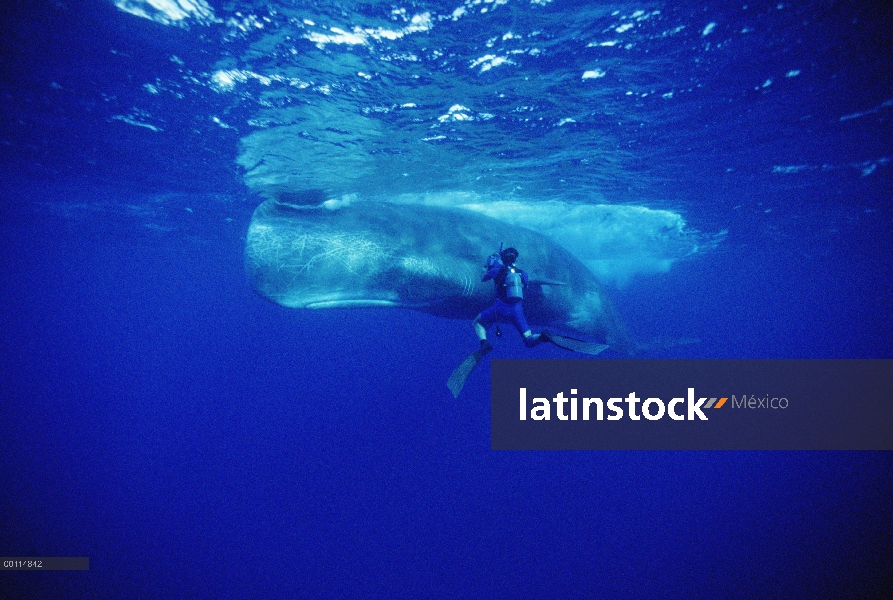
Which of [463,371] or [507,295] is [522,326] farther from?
[463,371]

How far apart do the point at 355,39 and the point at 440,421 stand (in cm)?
2058

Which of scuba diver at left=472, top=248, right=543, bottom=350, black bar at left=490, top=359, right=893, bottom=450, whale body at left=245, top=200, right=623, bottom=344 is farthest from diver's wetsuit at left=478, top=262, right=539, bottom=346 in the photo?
black bar at left=490, top=359, right=893, bottom=450

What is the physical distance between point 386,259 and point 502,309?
2180mm

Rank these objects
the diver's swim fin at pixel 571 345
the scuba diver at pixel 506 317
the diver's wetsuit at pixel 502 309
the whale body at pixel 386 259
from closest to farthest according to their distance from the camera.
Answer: the diver's swim fin at pixel 571 345
the scuba diver at pixel 506 317
the diver's wetsuit at pixel 502 309
the whale body at pixel 386 259

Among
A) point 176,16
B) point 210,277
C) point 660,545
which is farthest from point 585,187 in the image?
point 210,277

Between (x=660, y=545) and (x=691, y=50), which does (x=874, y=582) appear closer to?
(x=660, y=545)

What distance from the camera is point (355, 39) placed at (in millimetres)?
6285

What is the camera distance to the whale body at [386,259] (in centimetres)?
639

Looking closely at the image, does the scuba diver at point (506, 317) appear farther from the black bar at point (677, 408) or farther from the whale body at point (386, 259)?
the black bar at point (677, 408)

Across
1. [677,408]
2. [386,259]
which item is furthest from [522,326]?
[677,408]

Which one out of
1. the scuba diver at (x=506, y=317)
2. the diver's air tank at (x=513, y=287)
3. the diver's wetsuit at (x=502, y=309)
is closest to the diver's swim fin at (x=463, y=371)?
the scuba diver at (x=506, y=317)

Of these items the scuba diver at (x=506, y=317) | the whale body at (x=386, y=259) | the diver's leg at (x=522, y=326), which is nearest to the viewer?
the scuba diver at (x=506, y=317)

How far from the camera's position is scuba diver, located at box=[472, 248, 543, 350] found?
19.8 feet

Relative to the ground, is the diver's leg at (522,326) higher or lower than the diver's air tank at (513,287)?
lower
